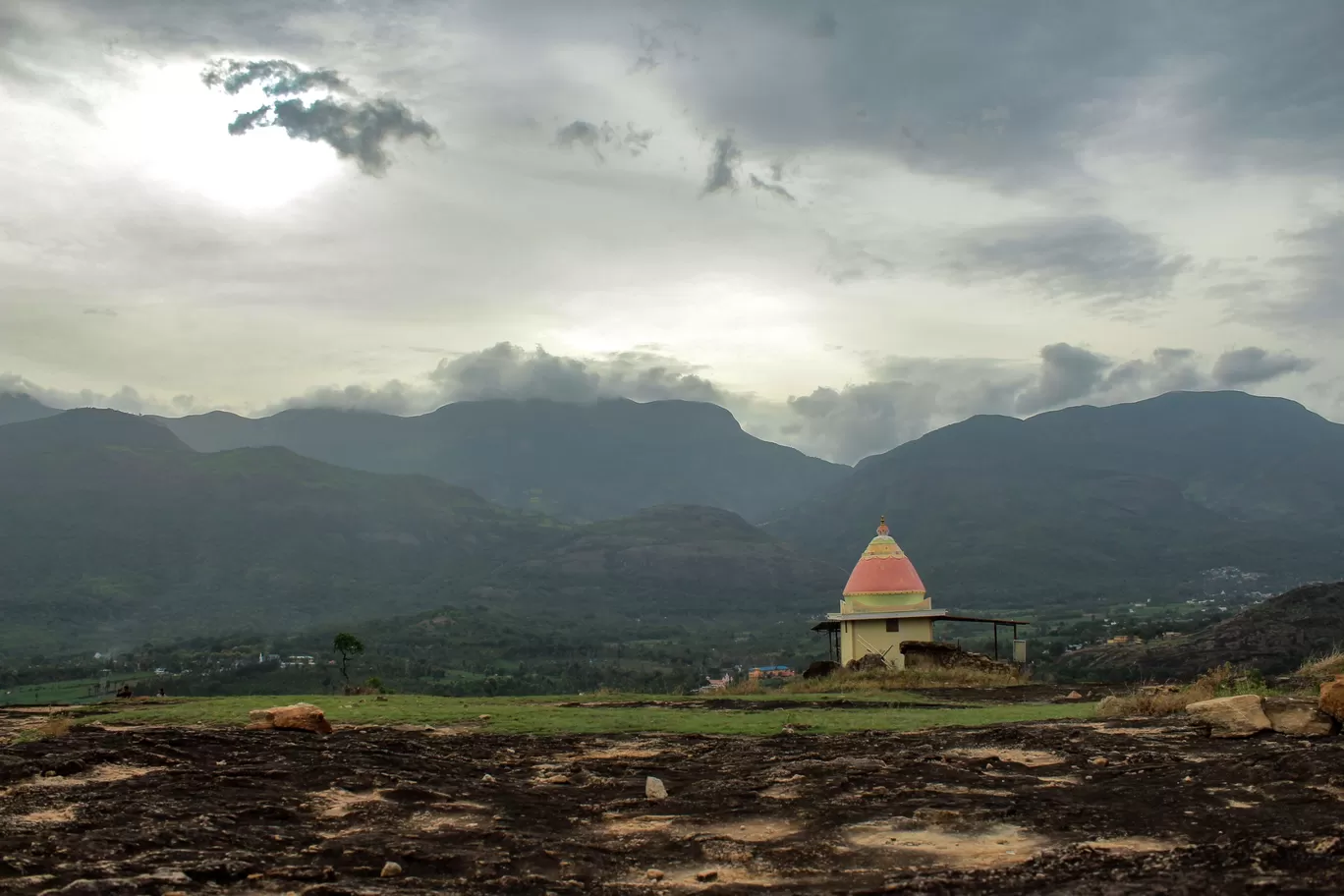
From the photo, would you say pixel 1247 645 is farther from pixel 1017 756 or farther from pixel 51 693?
pixel 51 693

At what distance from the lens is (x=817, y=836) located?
9.09m

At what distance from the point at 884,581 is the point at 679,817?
27.8 meters

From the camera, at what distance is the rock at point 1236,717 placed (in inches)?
513

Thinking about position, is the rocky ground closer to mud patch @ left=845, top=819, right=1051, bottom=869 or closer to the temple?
mud patch @ left=845, top=819, right=1051, bottom=869

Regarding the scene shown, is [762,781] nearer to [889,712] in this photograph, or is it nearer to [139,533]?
[889,712]

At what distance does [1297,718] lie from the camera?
42.2 feet

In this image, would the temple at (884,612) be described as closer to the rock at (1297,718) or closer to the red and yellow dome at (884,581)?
the red and yellow dome at (884,581)

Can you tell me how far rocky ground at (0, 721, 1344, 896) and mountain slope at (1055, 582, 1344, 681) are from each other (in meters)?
27.3

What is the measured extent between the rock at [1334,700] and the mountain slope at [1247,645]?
24.7 metres

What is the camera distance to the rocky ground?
7.41 m

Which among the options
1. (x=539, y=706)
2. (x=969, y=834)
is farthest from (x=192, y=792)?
(x=539, y=706)

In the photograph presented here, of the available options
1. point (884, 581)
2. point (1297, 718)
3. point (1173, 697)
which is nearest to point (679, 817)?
point (1297, 718)

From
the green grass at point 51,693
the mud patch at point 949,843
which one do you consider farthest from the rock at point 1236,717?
the green grass at point 51,693

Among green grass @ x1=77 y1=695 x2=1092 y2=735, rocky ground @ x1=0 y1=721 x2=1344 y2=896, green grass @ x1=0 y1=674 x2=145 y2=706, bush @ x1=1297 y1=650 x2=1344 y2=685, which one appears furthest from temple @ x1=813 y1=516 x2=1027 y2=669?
green grass @ x1=0 y1=674 x2=145 y2=706
